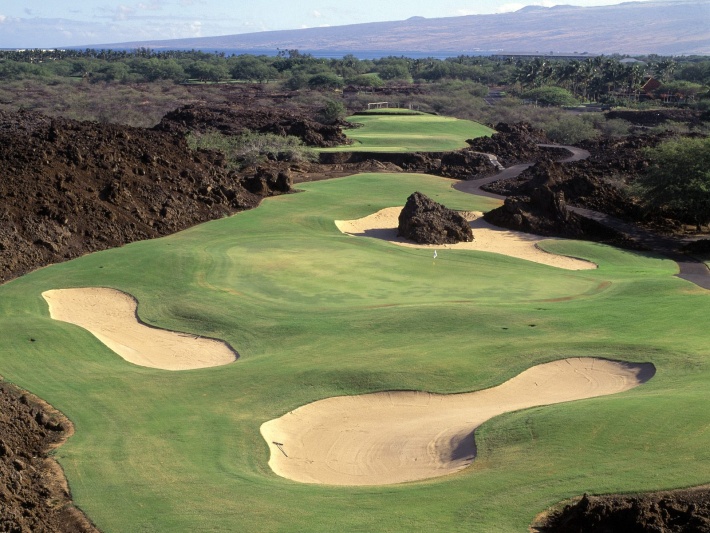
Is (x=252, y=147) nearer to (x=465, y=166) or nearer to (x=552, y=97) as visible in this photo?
(x=465, y=166)

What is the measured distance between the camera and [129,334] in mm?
29938

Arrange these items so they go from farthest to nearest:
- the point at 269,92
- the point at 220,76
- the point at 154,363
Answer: the point at 220,76
the point at 269,92
the point at 154,363

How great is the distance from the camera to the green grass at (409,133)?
83531 millimetres

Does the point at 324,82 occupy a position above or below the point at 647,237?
above

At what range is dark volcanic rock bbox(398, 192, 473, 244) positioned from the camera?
4694cm

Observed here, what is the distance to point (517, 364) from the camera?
24859mm

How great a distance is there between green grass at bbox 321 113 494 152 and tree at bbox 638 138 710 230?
1196 inches

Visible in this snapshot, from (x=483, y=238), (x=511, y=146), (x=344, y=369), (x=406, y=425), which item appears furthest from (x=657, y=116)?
(x=406, y=425)

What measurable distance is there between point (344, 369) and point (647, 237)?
31.9 metres

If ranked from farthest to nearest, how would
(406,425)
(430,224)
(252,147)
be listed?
(252,147) → (430,224) → (406,425)

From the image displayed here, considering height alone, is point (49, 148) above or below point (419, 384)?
above

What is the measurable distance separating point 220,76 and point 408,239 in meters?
146

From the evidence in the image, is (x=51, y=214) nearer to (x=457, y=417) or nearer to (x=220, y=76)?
(x=457, y=417)

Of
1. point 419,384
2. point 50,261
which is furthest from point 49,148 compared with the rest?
point 419,384
